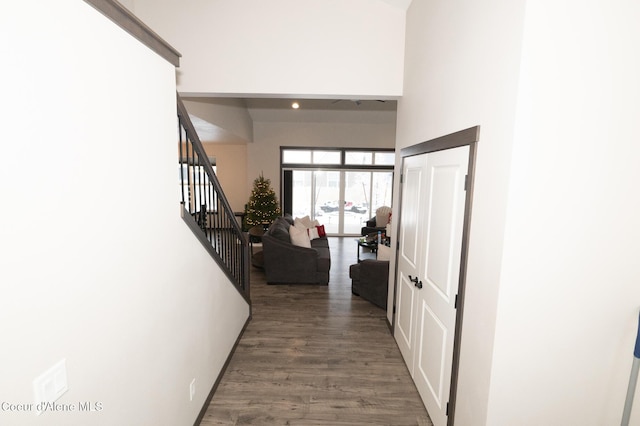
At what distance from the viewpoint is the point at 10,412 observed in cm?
97

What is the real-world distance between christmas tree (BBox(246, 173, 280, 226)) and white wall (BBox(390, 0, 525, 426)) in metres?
6.22

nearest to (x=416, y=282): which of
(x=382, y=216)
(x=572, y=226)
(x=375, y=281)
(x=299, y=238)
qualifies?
(x=572, y=226)

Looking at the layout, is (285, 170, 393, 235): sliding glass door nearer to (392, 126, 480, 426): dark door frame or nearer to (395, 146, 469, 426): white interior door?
(395, 146, 469, 426): white interior door

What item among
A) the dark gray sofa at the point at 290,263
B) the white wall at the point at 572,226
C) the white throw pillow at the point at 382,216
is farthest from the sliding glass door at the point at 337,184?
the white wall at the point at 572,226

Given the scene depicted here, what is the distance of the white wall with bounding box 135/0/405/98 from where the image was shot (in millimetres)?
3523

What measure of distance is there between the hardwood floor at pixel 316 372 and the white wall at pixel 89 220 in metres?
0.80

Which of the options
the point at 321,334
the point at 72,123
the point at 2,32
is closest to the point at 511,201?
the point at 72,123

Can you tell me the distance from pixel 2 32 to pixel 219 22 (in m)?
3.06

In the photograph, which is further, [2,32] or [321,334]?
[321,334]

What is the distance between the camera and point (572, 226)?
1.63m

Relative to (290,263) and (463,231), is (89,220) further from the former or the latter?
(290,263)

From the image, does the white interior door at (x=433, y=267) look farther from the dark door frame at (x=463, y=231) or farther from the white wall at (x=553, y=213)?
the white wall at (x=553, y=213)

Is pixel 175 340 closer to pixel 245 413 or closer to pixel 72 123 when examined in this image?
pixel 245 413

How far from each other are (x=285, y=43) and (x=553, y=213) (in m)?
3.13
